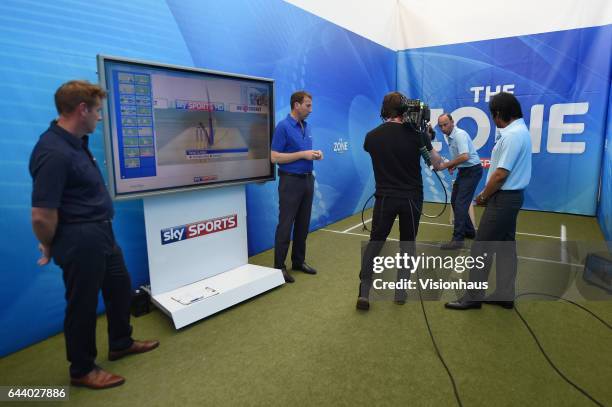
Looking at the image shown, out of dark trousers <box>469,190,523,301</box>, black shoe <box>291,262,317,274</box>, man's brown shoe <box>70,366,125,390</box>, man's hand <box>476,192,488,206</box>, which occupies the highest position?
man's hand <box>476,192,488,206</box>

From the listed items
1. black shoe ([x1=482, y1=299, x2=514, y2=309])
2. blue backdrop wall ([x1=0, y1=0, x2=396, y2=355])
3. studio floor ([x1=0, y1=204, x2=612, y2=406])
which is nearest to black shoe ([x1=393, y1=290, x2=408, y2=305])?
studio floor ([x1=0, y1=204, x2=612, y2=406])

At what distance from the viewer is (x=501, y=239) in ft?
9.08

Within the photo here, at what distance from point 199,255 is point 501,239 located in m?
2.27

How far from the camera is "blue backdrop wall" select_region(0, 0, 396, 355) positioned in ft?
7.50

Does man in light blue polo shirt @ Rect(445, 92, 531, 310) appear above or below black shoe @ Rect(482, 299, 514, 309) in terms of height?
above

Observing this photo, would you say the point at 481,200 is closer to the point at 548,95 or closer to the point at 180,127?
the point at 180,127

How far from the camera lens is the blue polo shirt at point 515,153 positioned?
2.54 m

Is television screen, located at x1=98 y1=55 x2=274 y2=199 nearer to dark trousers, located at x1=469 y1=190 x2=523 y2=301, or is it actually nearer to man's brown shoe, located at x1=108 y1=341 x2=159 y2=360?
man's brown shoe, located at x1=108 y1=341 x2=159 y2=360

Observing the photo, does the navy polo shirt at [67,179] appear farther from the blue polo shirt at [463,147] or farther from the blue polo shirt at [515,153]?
the blue polo shirt at [463,147]

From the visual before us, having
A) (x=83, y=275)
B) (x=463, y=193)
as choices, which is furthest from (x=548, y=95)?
(x=83, y=275)

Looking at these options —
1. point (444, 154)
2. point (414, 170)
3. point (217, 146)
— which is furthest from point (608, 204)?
point (217, 146)

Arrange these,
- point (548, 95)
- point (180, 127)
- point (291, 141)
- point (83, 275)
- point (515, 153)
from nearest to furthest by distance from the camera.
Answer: point (83, 275) < point (515, 153) < point (180, 127) < point (291, 141) < point (548, 95)

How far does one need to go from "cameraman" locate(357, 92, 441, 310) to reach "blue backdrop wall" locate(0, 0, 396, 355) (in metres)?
1.68

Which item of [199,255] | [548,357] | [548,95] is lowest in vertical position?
[548,357]
